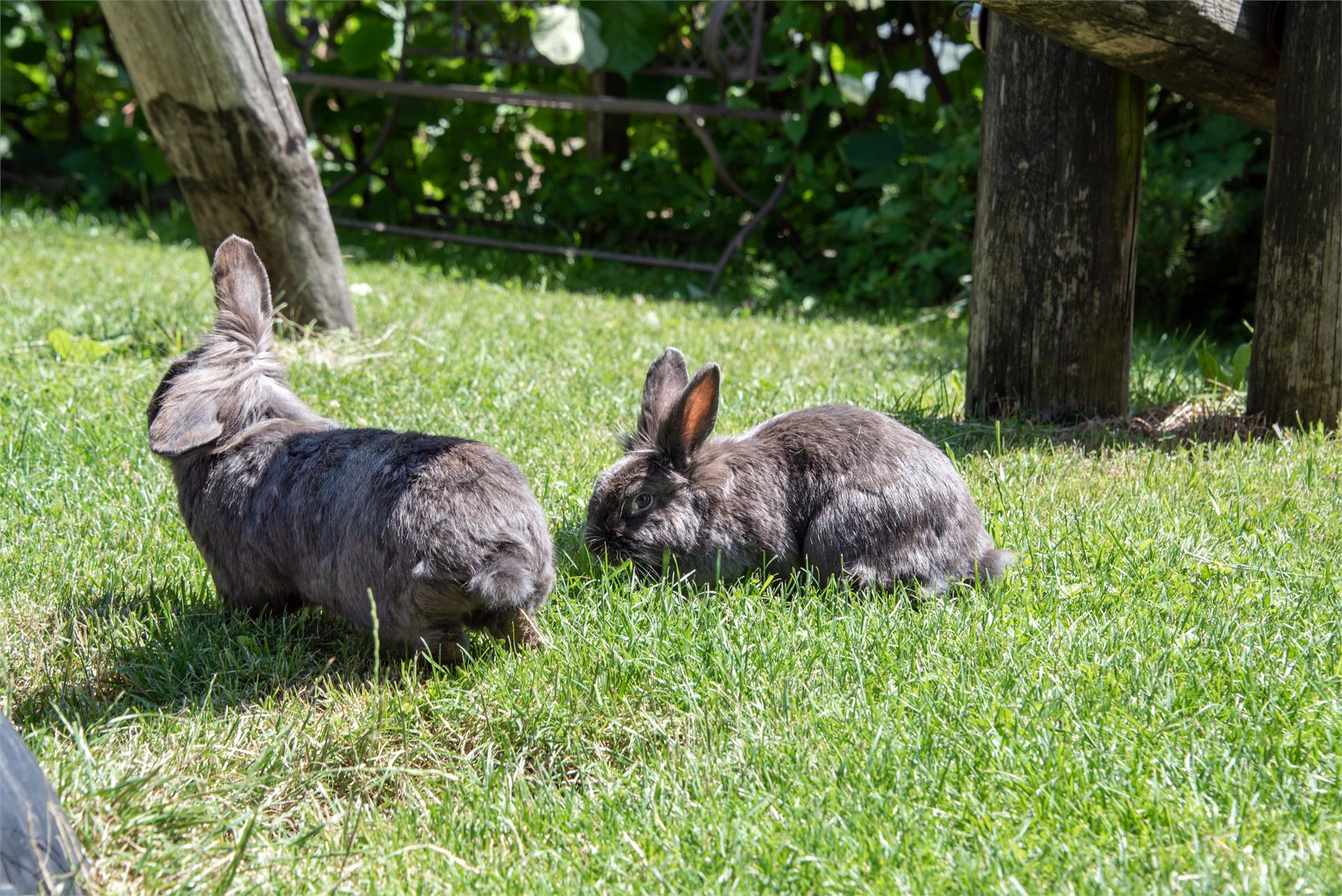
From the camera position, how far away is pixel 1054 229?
4.29 meters

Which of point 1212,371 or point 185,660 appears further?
point 1212,371

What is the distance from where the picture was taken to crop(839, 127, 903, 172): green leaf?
799cm

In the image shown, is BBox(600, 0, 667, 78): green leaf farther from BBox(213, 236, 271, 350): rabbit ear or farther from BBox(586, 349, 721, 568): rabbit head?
BBox(586, 349, 721, 568): rabbit head

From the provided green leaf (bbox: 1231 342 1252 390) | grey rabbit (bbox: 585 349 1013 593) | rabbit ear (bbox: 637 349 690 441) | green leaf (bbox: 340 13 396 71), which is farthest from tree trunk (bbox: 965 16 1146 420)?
green leaf (bbox: 340 13 396 71)

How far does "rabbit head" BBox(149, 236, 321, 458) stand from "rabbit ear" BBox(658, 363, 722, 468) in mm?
1001

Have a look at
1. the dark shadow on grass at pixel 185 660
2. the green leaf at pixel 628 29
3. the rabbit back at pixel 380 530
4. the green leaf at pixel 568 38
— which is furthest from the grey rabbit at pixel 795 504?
the green leaf at pixel 628 29

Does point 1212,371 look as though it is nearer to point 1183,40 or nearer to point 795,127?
point 1183,40

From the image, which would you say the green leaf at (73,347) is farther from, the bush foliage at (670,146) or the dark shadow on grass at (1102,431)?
the bush foliage at (670,146)

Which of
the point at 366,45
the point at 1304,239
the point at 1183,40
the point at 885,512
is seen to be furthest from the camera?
the point at 366,45

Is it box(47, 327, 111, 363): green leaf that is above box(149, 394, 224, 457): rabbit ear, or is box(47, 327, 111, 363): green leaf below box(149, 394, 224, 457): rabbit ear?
below

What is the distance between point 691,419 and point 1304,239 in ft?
8.13

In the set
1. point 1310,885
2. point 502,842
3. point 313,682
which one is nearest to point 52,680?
point 313,682

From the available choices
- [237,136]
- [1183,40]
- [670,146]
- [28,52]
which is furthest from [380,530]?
[28,52]

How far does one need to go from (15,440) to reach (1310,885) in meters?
4.03
